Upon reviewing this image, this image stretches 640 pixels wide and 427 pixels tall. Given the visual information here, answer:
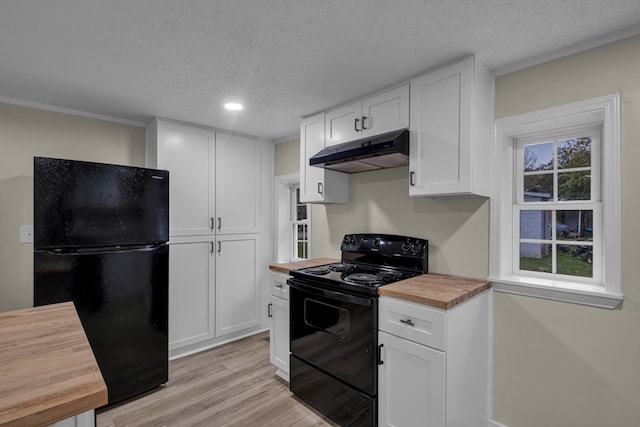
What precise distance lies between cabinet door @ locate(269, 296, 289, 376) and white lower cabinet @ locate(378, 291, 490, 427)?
95 centimetres

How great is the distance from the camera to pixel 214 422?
2.13 metres

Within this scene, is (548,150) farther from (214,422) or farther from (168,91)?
(214,422)

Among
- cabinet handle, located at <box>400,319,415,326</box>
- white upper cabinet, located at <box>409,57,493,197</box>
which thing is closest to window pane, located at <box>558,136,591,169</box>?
white upper cabinet, located at <box>409,57,493,197</box>

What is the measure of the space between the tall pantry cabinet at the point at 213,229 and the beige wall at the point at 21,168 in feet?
2.22

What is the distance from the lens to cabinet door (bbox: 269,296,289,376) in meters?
2.58

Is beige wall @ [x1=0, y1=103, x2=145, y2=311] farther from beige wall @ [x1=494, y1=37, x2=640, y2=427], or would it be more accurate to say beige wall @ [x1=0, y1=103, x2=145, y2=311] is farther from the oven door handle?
beige wall @ [x1=494, y1=37, x2=640, y2=427]

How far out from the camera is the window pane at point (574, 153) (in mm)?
1843

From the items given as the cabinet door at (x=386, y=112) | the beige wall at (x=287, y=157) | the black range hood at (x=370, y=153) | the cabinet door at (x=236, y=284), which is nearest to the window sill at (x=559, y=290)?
the black range hood at (x=370, y=153)

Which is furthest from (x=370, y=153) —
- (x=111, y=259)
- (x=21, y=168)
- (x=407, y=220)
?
(x=21, y=168)

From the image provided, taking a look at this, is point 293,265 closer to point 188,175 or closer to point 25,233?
point 188,175

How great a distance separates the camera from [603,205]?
5.49ft

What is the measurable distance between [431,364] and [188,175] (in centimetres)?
272

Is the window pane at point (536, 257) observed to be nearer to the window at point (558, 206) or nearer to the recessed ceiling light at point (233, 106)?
the window at point (558, 206)

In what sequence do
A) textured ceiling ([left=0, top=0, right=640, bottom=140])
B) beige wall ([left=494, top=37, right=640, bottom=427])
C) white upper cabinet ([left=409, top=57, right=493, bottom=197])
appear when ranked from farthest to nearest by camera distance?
1. white upper cabinet ([left=409, top=57, right=493, bottom=197])
2. beige wall ([left=494, top=37, right=640, bottom=427])
3. textured ceiling ([left=0, top=0, right=640, bottom=140])
